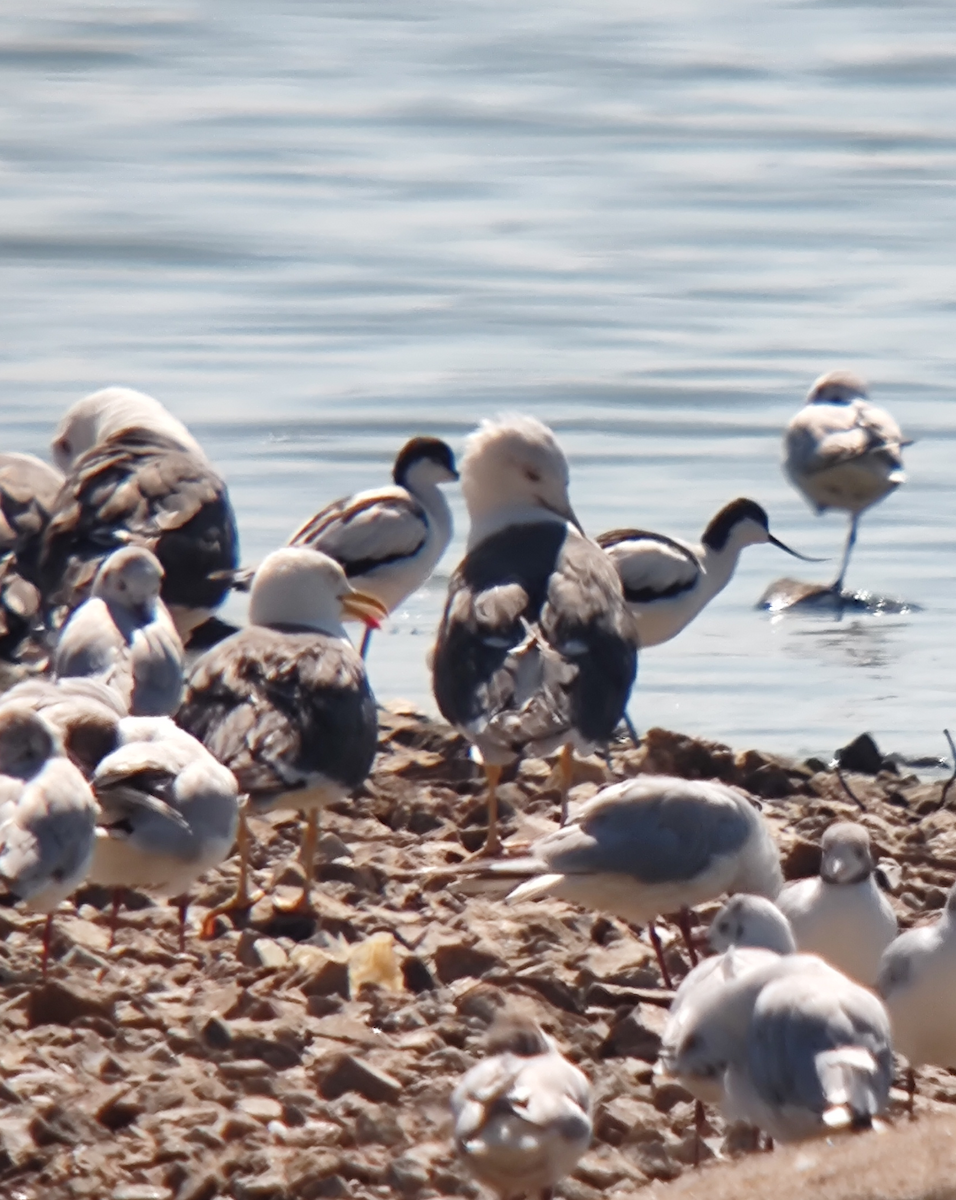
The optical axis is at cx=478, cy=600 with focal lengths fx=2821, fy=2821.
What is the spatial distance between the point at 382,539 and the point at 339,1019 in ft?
16.2

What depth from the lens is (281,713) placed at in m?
7.98

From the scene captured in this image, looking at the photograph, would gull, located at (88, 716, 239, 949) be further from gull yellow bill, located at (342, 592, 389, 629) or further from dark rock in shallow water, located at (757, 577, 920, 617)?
dark rock in shallow water, located at (757, 577, 920, 617)

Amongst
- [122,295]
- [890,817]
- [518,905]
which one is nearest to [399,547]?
[890,817]

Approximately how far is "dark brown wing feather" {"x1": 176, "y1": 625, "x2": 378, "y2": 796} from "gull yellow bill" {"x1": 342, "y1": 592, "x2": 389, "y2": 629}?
0.87 m

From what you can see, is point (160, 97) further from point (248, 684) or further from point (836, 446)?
point (248, 684)

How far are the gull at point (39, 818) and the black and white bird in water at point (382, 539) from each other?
4162 mm

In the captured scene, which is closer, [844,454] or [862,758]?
[862,758]

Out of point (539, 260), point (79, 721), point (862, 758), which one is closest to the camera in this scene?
point (79, 721)

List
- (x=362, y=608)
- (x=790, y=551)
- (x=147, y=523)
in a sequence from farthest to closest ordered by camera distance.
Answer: (x=790, y=551) < (x=147, y=523) < (x=362, y=608)

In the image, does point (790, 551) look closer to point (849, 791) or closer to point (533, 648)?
point (849, 791)

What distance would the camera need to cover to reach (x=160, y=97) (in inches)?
1153

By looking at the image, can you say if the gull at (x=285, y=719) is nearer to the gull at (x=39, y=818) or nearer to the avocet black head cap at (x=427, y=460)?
the gull at (x=39, y=818)

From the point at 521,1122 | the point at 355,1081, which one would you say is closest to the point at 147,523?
the point at 355,1081

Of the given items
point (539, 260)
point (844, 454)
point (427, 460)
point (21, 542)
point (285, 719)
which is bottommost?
point (539, 260)
